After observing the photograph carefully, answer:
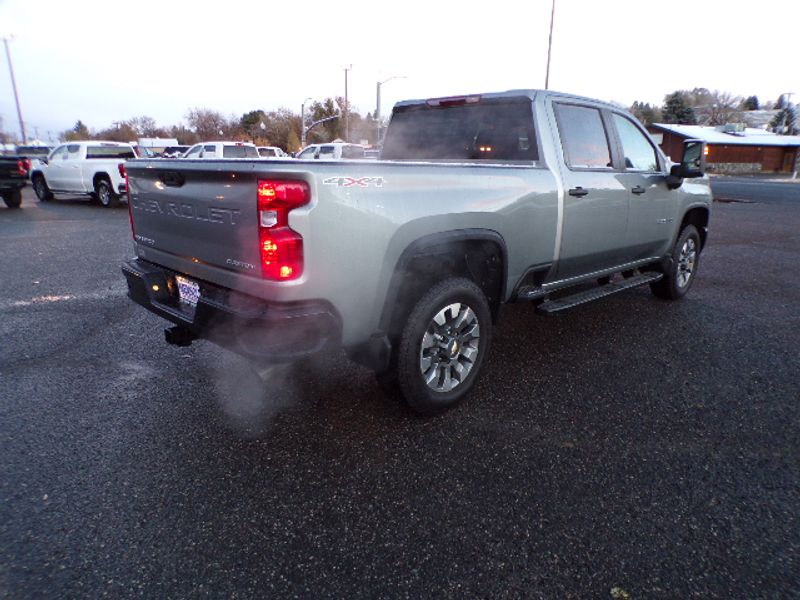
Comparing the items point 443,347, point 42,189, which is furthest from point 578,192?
point 42,189

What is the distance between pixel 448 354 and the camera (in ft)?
11.2

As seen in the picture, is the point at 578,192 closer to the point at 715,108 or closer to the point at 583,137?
the point at 583,137

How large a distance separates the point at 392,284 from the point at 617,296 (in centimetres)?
434

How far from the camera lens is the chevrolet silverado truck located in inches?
583

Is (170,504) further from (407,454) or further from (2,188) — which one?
(2,188)

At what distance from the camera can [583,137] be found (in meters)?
4.39

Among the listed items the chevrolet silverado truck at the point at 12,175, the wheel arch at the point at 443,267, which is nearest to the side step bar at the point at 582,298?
the wheel arch at the point at 443,267

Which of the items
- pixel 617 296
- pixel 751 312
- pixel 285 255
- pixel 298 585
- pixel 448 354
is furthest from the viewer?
pixel 617 296

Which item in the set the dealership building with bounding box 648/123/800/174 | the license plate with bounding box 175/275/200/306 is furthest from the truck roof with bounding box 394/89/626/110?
the dealership building with bounding box 648/123/800/174

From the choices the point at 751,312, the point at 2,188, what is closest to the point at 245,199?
the point at 751,312

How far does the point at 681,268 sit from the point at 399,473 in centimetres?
476

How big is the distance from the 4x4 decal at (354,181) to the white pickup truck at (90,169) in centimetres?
1524

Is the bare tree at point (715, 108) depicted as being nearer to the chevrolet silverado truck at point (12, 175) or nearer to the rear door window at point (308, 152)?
the rear door window at point (308, 152)

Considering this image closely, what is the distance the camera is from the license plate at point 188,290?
3.09m
